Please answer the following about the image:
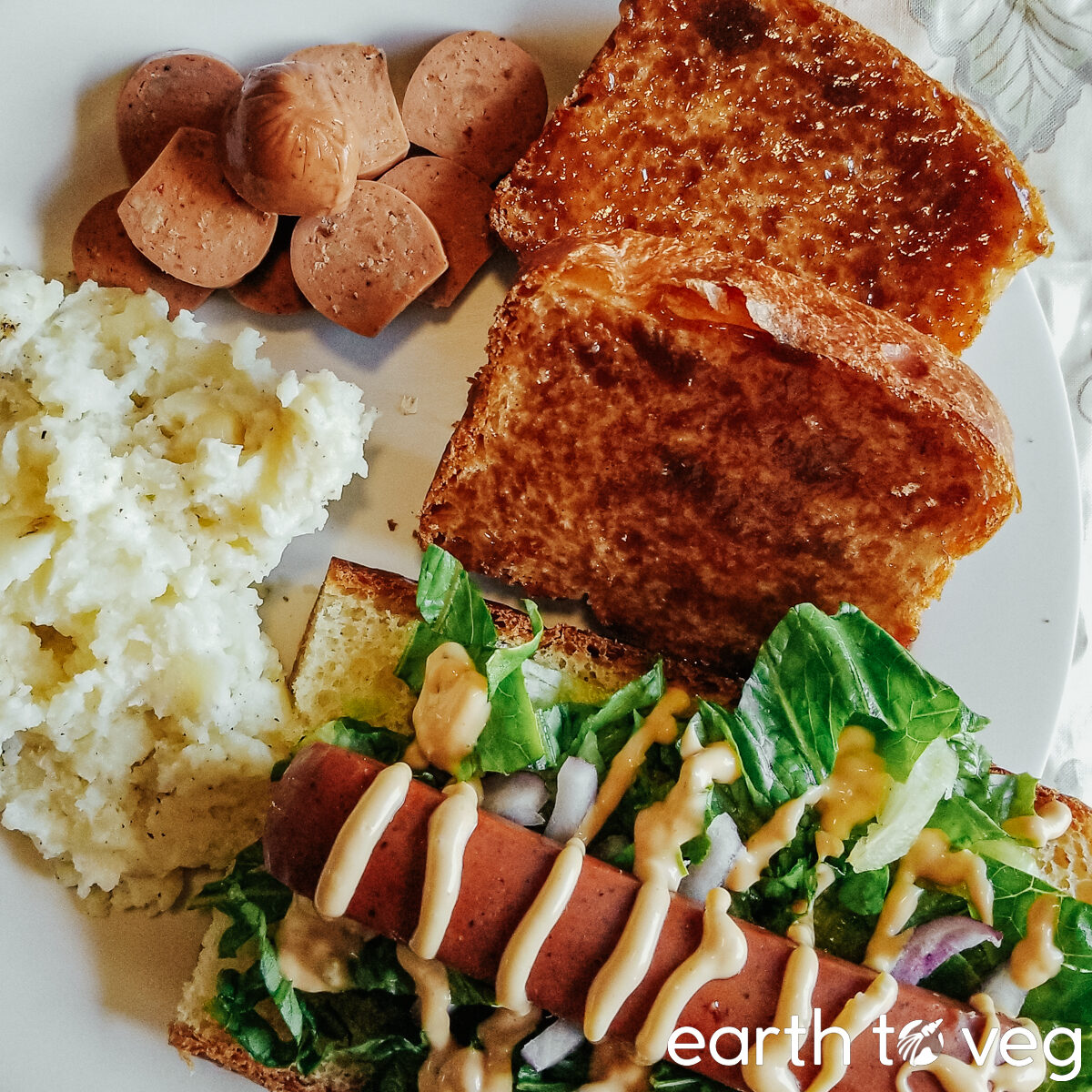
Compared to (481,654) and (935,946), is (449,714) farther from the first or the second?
(935,946)

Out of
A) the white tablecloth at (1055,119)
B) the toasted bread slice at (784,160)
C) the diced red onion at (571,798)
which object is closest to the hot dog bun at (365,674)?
the diced red onion at (571,798)

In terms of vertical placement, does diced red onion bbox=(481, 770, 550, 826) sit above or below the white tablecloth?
below

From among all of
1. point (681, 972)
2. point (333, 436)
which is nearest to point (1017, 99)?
point (333, 436)

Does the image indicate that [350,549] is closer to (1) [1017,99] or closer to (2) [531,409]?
(2) [531,409]

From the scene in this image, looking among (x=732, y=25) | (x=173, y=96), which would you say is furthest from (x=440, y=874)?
(x=732, y=25)

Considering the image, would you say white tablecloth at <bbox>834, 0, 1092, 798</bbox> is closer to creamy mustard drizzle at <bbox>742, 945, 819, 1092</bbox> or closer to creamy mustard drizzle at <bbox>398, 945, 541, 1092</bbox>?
creamy mustard drizzle at <bbox>742, 945, 819, 1092</bbox>

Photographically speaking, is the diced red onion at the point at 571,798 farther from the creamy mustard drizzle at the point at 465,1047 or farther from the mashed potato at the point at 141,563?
the mashed potato at the point at 141,563

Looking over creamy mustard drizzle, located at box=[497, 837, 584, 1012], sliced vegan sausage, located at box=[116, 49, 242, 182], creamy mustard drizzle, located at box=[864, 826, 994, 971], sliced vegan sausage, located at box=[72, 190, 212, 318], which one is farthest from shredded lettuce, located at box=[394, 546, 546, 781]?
sliced vegan sausage, located at box=[116, 49, 242, 182]
